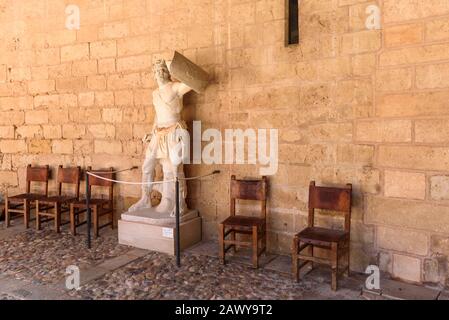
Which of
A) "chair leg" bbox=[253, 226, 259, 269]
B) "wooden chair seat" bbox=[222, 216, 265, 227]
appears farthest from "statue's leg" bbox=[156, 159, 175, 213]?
"chair leg" bbox=[253, 226, 259, 269]

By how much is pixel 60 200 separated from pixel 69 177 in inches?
17.0

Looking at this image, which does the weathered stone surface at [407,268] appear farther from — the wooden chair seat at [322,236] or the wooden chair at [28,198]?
the wooden chair at [28,198]

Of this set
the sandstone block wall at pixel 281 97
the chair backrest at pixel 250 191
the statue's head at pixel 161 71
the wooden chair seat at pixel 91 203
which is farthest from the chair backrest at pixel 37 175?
the chair backrest at pixel 250 191

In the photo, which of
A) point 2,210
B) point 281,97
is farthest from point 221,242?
point 2,210

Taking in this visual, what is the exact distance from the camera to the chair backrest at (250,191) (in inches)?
153

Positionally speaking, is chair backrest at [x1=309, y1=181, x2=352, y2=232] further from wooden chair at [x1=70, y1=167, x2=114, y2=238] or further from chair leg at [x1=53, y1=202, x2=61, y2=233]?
chair leg at [x1=53, y1=202, x2=61, y2=233]

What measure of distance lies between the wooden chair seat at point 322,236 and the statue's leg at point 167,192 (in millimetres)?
1602

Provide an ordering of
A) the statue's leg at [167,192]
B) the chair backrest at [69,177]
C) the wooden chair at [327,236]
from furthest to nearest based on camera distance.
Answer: the chair backrest at [69,177] < the statue's leg at [167,192] < the wooden chair at [327,236]

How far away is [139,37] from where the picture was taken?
478cm

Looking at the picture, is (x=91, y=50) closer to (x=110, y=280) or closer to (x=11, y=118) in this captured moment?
(x=11, y=118)

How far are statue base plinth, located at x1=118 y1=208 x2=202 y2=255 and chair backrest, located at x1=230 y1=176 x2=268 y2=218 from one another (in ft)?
1.85

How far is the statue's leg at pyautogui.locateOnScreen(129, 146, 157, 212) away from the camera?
14.3 feet
